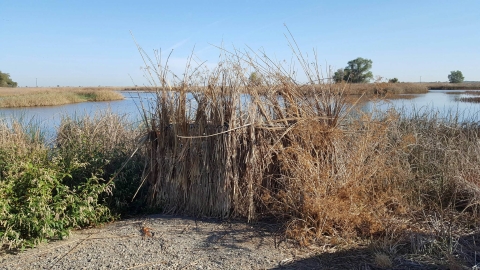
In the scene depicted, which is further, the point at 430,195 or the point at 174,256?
the point at 430,195

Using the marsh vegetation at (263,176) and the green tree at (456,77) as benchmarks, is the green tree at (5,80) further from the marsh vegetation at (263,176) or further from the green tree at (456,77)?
the green tree at (456,77)

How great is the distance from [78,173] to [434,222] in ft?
15.9

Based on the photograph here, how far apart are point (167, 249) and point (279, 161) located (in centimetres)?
190

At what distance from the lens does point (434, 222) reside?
440 centimetres

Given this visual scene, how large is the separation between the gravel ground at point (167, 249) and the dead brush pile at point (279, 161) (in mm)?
421

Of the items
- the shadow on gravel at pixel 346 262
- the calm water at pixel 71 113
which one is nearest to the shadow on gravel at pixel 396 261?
the shadow on gravel at pixel 346 262

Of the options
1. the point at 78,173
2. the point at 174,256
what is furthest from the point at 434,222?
the point at 78,173

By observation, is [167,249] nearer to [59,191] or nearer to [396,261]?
[59,191]

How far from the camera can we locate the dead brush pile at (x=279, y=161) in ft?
14.6

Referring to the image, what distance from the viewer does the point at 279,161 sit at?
4.88 m

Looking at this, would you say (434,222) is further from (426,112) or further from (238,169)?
(426,112)

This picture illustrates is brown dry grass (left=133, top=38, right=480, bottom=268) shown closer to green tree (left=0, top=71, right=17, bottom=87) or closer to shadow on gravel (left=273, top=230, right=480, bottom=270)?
shadow on gravel (left=273, top=230, right=480, bottom=270)

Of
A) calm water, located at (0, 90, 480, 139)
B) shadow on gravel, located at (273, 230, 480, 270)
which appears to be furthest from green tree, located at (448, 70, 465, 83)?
shadow on gravel, located at (273, 230, 480, 270)

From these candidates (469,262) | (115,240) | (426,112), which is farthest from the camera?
(426,112)
